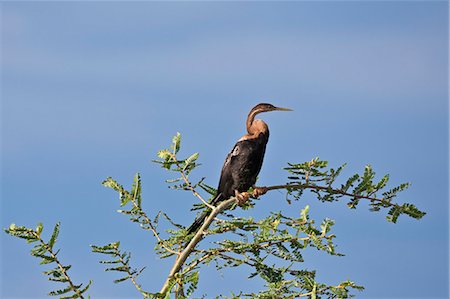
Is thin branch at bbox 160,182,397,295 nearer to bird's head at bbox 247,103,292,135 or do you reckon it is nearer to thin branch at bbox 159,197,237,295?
thin branch at bbox 159,197,237,295

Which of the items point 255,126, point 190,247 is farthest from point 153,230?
point 255,126

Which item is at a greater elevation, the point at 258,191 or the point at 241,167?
the point at 241,167

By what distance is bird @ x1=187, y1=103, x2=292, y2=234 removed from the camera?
27.2 ft

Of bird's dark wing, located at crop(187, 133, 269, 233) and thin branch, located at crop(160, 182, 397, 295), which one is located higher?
bird's dark wing, located at crop(187, 133, 269, 233)

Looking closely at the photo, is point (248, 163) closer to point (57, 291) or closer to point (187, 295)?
point (187, 295)

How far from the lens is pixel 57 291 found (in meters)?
6.86

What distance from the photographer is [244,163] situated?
8.39 meters

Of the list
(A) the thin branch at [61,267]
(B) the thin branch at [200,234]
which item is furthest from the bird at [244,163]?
(A) the thin branch at [61,267]

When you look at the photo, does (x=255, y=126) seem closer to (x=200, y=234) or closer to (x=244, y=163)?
(x=244, y=163)

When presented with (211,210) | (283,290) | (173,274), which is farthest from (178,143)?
(283,290)

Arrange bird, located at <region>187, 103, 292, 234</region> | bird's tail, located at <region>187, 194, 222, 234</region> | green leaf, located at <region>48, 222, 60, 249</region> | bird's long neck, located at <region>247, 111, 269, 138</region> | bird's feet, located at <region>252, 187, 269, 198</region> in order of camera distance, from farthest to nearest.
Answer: bird's long neck, located at <region>247, 111, 269, 138</region>, bird, located at <region>187, 103, 292, 234</region>, bird's feet, located at <region>252, 187, 269, 198</region>, bird's tail, located at <region>187, 194, 222, 234</region>, green leaf, located at <region>48, 222, 60, 249</region>

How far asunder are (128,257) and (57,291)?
77 cm

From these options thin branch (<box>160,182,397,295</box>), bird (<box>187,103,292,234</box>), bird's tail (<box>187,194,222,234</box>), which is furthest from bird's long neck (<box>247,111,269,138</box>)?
thin branch (<box>160,182,397,295</box>)

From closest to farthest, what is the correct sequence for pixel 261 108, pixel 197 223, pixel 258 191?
pixel 197 223 → pixel 258 191 → pixel 261 108
